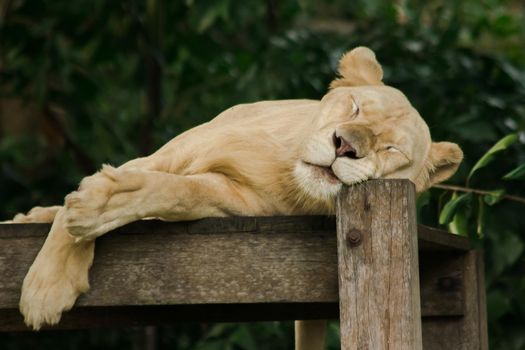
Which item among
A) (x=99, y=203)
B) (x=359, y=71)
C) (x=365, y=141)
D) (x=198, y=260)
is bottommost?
(x=198, y=260)

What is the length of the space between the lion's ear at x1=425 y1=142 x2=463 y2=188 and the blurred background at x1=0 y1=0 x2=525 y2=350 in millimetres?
1777

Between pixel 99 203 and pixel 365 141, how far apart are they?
0.80 m

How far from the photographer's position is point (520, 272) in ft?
19.9

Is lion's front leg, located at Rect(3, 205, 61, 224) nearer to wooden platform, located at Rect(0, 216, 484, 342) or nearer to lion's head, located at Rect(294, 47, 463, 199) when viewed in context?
wooden platform, located at Rect(0, 216, 484, 342)

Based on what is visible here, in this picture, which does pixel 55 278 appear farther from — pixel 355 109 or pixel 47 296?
pixel 355 109

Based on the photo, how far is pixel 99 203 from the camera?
2873 mm

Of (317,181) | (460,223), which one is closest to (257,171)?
(317,181)

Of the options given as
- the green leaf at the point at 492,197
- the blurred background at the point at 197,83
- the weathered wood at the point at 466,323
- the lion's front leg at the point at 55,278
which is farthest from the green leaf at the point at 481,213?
the lion's front leg at the point at 55,278

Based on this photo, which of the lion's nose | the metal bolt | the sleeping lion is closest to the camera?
the sleeping lion

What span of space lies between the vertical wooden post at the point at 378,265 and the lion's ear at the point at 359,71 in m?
1.10

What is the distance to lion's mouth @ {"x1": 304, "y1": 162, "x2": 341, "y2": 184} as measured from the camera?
3.23 m

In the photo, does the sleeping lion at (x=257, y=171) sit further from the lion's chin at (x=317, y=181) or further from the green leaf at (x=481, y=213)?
the green leaf at (x=481, y=213)

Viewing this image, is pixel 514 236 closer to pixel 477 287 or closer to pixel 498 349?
pixel 498 349

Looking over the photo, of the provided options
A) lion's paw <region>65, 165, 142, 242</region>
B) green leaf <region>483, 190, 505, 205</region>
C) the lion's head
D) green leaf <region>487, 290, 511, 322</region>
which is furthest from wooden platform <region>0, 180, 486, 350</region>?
green leaf <region>487, 290, 511, 322</region>
